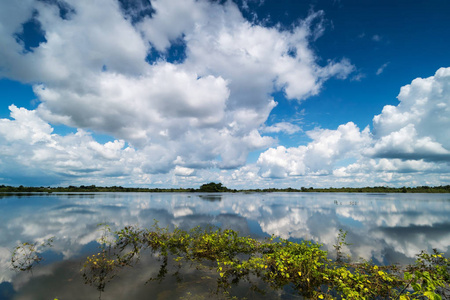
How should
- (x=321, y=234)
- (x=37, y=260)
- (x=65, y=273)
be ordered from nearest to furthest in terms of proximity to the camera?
(x=65, y=273) < (x=37, y=260) < (x=321, y=234)

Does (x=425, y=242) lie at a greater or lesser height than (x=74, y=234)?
lesser

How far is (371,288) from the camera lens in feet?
26.3

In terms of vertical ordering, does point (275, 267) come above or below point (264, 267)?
above

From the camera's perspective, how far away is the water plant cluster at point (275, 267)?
27.0 ft

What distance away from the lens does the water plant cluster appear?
8219mm

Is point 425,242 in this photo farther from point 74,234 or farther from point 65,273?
point 74,234

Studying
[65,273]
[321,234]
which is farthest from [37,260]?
[321,234]

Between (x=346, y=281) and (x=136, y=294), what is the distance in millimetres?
8908

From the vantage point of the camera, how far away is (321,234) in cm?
2050

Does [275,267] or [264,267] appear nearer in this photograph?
[275,267]

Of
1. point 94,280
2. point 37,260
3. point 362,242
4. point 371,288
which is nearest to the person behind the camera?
point 371,288

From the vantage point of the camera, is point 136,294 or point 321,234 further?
point 321,234

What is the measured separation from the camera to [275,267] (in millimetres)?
10500

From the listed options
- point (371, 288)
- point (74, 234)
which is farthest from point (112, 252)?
point (371, 288)
